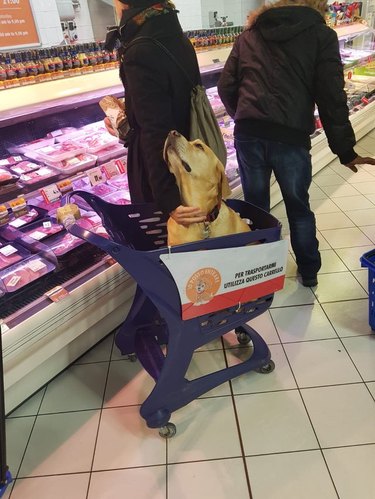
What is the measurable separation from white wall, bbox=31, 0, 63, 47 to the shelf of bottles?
1.54 m

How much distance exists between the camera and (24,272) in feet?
6.38

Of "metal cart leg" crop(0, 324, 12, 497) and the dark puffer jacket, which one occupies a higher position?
the dark puffer jacket

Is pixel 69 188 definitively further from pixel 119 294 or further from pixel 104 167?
pixel 119 294

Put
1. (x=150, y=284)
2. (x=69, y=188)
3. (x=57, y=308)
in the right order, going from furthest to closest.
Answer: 1. (x=69, y=188)
2. (x=57, y=308)
3. (x=150, y=284)

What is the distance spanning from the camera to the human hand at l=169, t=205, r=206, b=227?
5.03 feet

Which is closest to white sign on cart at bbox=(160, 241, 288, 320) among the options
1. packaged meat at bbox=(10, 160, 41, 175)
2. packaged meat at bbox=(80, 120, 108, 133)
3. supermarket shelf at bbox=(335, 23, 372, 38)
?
packaged meat at bbox=(10, 160, 41, 175)

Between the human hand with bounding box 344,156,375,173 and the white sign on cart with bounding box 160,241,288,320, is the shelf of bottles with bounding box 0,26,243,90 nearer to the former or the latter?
the white sign on cart with bounding box 160,241,288,320

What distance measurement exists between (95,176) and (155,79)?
0.96 metres

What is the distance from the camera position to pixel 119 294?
2.18 meters

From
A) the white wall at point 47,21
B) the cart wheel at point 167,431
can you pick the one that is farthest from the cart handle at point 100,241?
the white wall at point 47,21

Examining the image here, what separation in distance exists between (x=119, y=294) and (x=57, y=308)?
1.36ft

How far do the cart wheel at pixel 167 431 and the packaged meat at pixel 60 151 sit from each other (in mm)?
1494

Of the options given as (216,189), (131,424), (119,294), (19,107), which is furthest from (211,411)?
(19,107)

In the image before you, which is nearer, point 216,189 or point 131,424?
point 216,189
